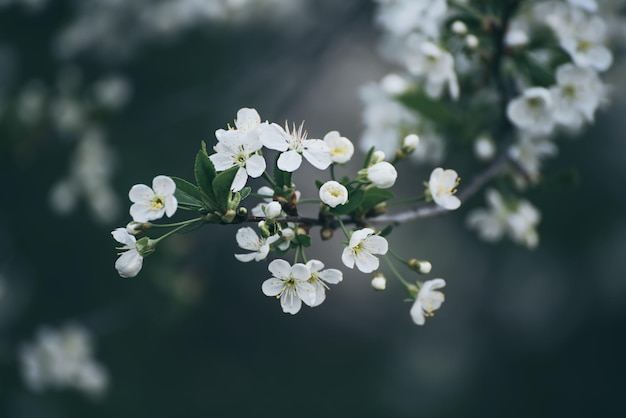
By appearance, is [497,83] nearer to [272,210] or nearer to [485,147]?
[485,147]

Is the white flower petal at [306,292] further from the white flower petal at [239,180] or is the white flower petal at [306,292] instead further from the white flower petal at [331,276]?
the white flower petal at [239,180]

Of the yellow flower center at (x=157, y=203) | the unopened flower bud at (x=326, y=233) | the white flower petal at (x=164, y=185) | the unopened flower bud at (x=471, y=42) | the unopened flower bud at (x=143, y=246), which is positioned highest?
the unopened flower bud at (x=471, y=42)

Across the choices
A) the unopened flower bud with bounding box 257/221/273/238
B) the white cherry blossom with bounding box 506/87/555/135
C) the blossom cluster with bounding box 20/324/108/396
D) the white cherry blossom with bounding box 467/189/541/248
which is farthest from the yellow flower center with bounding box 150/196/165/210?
the blossom cluster with bounding box 20/324/108/396

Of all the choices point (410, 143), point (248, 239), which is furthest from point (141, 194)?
point (410, 143)

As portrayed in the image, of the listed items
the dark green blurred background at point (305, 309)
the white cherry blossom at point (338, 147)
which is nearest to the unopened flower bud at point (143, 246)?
the white cherry blossom at point (338, 147)

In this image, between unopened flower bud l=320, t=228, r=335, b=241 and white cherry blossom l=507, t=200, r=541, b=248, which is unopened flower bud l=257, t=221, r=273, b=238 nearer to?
unopened flower bud l=320, t=228, r=335, b=241

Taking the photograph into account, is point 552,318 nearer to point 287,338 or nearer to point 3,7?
point 287,338

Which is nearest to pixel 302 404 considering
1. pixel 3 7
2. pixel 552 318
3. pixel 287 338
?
pixel 287 338
